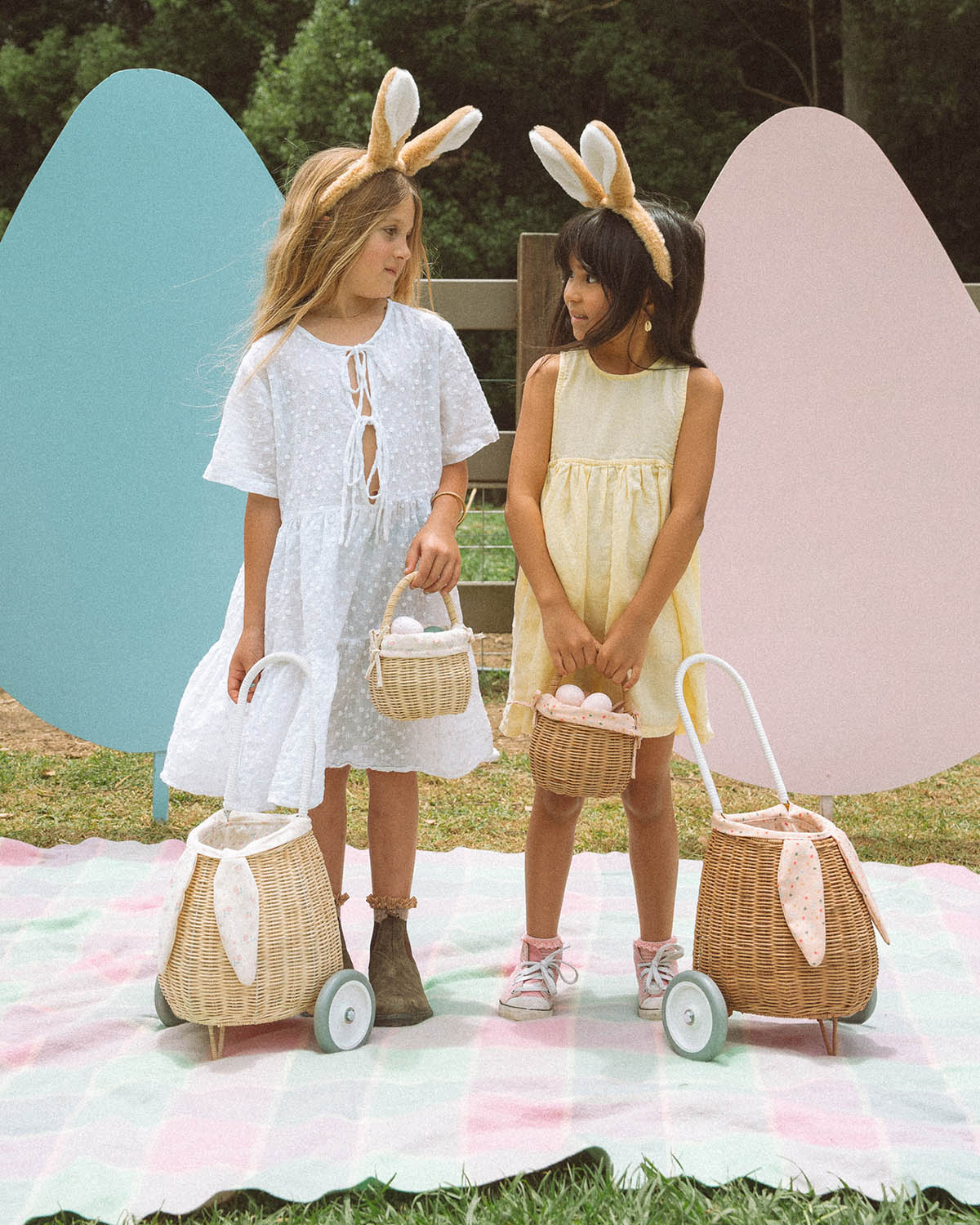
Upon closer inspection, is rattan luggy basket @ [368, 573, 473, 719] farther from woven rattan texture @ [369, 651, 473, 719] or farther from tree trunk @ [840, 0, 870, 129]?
tree trunk @ [840, 0, 870, 129]

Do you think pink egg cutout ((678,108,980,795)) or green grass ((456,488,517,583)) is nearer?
pink egg cutout ((678,108,980,795))

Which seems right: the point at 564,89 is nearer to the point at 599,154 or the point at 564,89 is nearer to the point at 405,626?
the point at 599,154

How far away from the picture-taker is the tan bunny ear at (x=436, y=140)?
2234 mm

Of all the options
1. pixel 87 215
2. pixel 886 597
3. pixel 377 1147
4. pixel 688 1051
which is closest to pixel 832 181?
pixel 886 597

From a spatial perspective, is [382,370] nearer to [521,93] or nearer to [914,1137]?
[914,1137]

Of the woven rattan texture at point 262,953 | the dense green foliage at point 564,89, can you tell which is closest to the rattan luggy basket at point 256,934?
Answer: the woven rattan texture at point 262,953

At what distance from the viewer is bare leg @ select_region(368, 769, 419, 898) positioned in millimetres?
2344

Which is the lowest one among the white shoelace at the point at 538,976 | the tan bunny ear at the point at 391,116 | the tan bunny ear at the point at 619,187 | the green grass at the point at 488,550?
the green grass at the point at 488,550

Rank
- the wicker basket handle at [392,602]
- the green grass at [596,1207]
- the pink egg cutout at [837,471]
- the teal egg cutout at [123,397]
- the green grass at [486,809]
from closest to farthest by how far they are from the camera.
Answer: the green grass at [596,1207]
the wicker basket handle at [392,602]
the pink egg cutout at [837,471]
the teal egg cutout at [123,397]
the green grass at [486,809]

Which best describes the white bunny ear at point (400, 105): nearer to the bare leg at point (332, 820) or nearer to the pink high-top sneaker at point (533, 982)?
the bare leg at point (332, 820)

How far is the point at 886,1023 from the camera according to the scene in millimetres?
2264

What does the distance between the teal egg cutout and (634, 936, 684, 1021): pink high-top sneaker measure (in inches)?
61.2

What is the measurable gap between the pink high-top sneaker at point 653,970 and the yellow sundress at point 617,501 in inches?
15.8

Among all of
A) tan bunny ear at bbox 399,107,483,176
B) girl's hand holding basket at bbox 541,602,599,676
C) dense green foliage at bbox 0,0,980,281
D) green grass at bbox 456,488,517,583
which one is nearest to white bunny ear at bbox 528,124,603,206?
tan bunny ear at bbox 399,107,483,176
